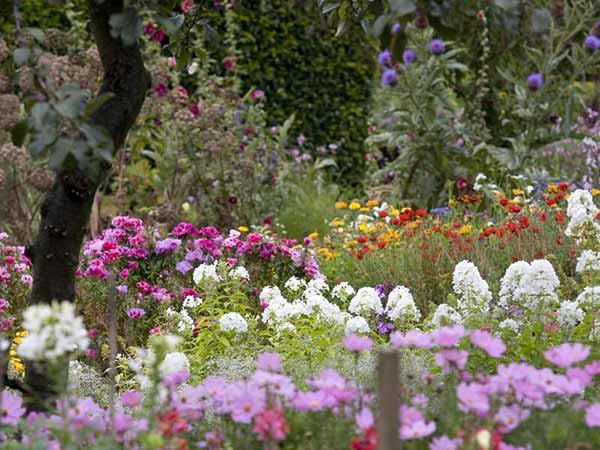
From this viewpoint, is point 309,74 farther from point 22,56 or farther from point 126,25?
point 22,56

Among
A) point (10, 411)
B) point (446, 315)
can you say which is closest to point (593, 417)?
point (10, 411)

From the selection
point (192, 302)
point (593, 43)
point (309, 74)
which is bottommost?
point (192, 302)

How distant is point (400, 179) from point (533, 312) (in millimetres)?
4814

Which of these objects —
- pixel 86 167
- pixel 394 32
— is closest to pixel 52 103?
pixel 86 167

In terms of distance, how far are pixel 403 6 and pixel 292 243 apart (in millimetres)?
3708

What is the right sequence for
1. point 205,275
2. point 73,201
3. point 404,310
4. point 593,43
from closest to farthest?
point 73,201
point 404,310
point 205,275
point 593,43

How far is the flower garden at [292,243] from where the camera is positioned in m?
1.91

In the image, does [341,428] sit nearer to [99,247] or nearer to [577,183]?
[99,247]

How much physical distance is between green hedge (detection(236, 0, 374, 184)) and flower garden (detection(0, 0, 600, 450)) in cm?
3

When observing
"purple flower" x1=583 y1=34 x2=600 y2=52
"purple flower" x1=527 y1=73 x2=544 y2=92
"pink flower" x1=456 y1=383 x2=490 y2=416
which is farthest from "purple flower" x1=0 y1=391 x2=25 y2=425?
"purple flower" x1=583 y1=34 x2=600 y2=52

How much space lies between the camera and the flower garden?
1.91 m

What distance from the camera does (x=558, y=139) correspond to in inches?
352

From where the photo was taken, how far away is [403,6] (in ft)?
5.59

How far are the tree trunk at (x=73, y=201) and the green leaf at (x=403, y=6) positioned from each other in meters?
1.13
